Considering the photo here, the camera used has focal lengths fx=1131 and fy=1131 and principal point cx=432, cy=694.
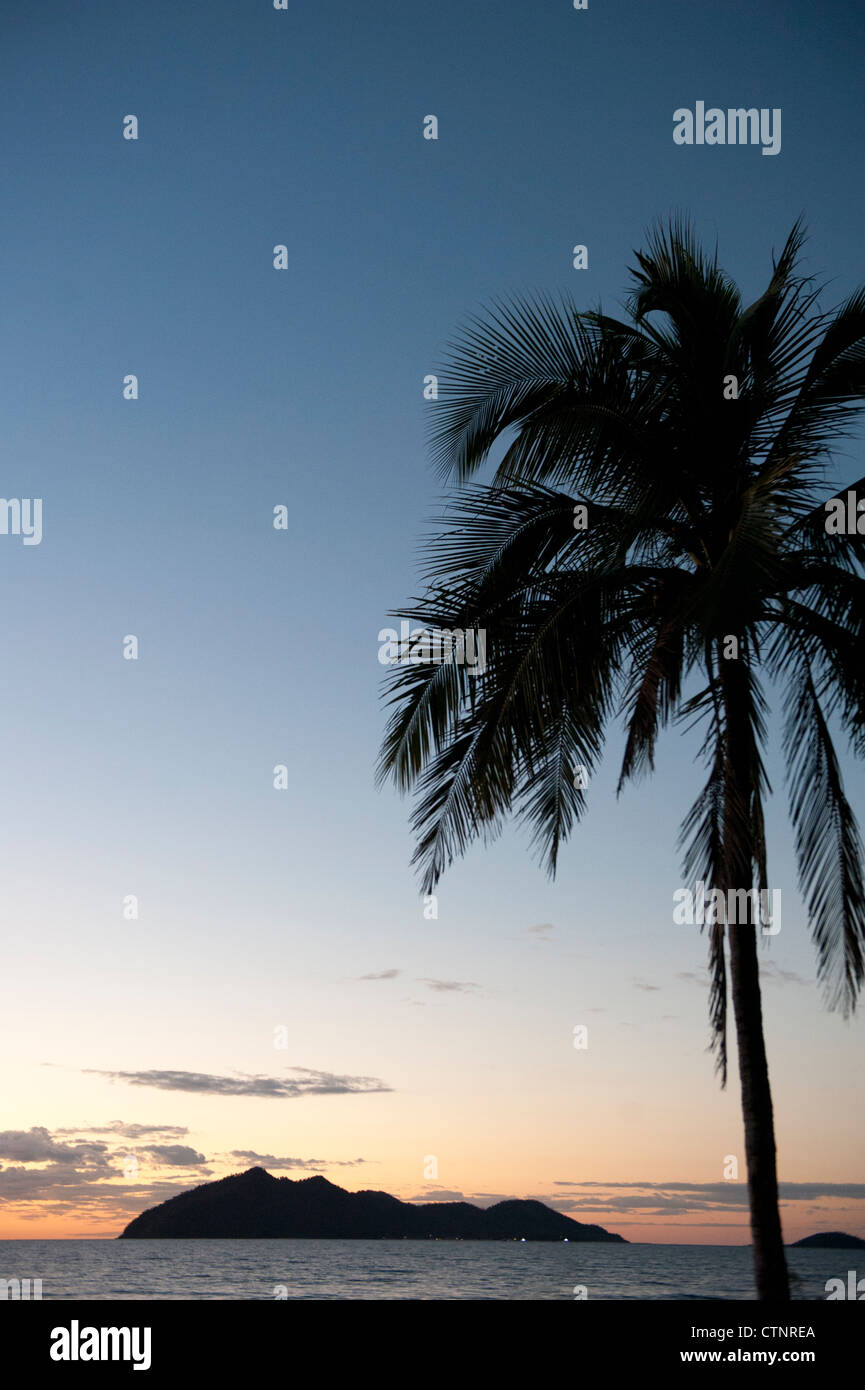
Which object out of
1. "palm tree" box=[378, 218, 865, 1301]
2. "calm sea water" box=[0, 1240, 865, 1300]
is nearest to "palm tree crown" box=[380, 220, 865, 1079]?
"palm tree" box=[378, 218, 865, 1301]

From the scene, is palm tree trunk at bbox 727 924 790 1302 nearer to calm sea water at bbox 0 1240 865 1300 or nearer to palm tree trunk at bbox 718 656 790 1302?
palm tree trunk at bbox 718 656 790 1302

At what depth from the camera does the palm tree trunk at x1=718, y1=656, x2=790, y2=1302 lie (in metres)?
7.77

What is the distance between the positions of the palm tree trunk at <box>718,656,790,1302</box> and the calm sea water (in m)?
49.5

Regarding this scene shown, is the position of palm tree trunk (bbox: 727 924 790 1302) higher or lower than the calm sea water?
higher

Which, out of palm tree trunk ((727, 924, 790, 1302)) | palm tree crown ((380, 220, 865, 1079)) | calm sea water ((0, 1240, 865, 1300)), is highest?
palm tree crown ((380, 220, 865, 1079))

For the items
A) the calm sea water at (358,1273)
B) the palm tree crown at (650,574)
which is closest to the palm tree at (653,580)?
the palm tree crown at (650,574)

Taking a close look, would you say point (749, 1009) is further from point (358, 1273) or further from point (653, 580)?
point (358, 1273)

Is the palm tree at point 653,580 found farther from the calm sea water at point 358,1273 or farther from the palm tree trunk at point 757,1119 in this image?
the calm sea water at point 358,1273

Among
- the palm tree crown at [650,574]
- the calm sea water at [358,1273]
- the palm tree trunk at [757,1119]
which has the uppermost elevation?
the palm tree crown at [650,574]

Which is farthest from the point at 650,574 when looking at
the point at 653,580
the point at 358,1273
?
the point at 358,1273

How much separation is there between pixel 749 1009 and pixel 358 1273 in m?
90.6

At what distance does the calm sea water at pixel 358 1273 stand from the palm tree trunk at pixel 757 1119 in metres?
49.5

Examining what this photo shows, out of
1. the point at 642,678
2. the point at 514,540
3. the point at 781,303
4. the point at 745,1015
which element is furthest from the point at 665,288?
the point at 745,1015

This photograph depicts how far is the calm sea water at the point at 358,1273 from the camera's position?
6975 cm
